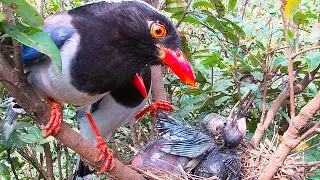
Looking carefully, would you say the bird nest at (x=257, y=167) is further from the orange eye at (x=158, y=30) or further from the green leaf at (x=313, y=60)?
the orange eye at (x=158, y=30)

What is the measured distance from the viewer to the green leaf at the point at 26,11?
0.89 m

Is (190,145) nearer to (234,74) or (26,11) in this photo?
(234,74)

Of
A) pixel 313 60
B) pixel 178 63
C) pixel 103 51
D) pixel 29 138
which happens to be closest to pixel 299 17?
pixel 313 60

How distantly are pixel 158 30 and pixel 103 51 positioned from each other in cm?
19

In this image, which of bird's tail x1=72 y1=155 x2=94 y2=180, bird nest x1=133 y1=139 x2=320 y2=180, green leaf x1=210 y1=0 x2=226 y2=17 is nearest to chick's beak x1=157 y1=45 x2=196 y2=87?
bird nest x1=133 y1=139 x2=320 y2=180

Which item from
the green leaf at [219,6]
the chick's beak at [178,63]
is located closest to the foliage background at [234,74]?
the green leaf at [219,6]

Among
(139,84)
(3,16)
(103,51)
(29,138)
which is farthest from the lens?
(139,84)

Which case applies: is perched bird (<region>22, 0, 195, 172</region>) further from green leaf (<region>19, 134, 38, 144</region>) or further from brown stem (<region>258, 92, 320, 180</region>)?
brown stem (<region>258, 92, 320, 180</region>)

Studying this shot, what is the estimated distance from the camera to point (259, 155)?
174cm

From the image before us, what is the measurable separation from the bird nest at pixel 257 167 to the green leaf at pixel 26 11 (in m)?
0.87

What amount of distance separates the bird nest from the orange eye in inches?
21.1

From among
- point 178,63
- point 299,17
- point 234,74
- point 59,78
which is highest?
point 299,17

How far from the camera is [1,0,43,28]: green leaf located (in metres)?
0.89

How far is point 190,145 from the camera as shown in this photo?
1.84m
